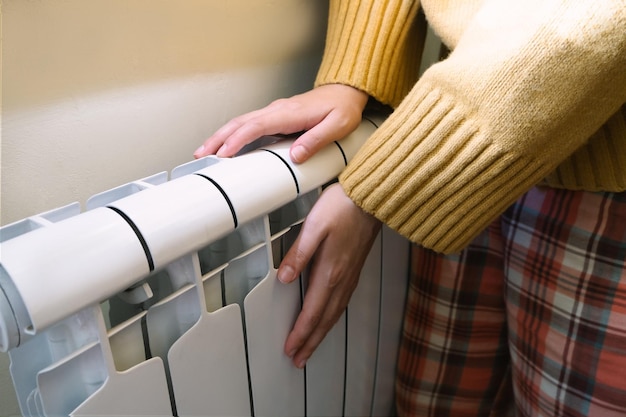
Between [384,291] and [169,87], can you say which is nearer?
[169,87]

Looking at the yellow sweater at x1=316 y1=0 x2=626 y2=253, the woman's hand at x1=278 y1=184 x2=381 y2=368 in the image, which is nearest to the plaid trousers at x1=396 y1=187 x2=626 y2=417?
the yellow sweater at x1=316 y1=0 x2=626 y2=253

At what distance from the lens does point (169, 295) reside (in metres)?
0.38

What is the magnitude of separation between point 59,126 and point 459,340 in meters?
0.59

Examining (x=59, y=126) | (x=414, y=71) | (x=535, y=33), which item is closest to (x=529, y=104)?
(x=535, y=33)

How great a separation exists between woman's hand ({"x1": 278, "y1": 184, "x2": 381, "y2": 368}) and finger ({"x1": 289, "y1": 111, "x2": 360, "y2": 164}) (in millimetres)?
46

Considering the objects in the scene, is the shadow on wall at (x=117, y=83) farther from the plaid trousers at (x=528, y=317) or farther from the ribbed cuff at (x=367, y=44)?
the plaid trousers at (x=528, y=317)

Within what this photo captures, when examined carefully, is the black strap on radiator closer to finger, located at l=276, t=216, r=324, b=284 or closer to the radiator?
the radiator

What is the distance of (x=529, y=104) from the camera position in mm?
374

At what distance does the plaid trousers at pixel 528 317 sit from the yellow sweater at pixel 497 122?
0.06 meters

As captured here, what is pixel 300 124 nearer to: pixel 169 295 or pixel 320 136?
pixel 320 136

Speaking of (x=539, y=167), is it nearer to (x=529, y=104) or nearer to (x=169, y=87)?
(x=529, y=104)

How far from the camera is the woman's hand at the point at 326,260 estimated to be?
45 cm

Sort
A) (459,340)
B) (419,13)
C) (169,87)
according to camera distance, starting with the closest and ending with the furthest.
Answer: (169,87), (419,13), (459,340)

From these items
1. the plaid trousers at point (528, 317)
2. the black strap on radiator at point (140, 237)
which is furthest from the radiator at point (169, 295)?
the plaid trousers at point (528, 317)
